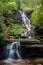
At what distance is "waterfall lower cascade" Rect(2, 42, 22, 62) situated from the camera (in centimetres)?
1920

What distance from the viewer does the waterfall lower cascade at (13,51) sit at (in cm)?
1920

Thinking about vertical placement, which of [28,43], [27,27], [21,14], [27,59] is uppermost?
[21,14]

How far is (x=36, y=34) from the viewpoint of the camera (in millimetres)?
26141

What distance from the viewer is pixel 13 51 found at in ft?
64.7

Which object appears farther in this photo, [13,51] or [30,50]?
[13,51]

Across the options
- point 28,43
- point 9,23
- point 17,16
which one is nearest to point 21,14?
point 17,16

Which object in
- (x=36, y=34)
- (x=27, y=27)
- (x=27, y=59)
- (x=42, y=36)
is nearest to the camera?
(x=27, y=59)

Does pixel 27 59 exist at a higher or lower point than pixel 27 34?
lower

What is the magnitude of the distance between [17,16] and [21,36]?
20.0 ft

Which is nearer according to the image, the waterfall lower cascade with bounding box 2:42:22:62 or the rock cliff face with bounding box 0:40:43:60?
the rock cliff face with bounding box 0:40:43:60

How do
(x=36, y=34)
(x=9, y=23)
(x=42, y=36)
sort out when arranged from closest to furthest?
(x=42, y=36), (x=36, y=34), (x=9, y=23)

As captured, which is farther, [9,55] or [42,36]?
[42,36]

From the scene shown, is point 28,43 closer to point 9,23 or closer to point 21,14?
point 9,23

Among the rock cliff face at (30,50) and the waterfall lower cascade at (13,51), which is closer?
the rock cliff face at (30,50)
